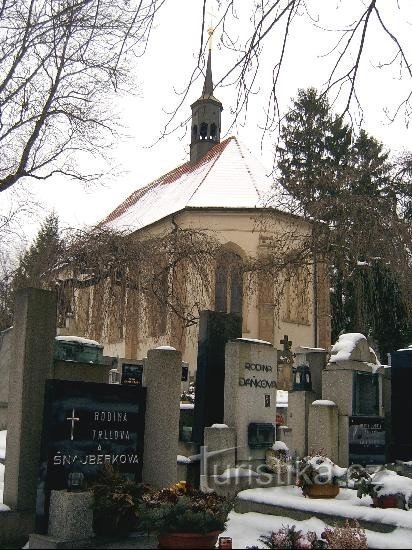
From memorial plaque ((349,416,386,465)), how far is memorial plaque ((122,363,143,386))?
5.60 meters

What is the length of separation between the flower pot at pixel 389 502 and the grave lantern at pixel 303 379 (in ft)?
16.9

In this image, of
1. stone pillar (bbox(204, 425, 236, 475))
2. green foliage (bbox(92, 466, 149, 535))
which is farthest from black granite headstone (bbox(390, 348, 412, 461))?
green foliage (bbox(92, 466, 149, 535))

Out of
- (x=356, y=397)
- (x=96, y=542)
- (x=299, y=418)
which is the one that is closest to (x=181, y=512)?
(x=96, y=542)

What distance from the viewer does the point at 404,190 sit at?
22188 mm

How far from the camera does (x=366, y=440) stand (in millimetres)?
10492

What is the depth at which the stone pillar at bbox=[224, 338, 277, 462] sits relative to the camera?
30.0ft

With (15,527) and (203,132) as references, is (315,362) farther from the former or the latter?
(203,132)

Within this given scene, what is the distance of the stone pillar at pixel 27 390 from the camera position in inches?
253

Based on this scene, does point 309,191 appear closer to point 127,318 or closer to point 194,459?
point 127,318

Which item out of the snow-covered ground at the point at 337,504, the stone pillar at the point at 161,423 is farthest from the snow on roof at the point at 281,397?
the stone pillar at the point at 161,423

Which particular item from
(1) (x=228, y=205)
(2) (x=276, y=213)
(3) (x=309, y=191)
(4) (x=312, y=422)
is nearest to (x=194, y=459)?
(4) (x=312, y=422)

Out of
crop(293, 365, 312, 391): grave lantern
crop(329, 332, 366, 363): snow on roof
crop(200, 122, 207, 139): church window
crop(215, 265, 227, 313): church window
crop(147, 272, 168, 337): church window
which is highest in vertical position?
crop(200, 122, 207, 139): church window

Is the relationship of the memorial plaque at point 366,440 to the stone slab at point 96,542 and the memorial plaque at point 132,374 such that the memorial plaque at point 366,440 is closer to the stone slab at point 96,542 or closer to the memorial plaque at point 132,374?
the stone slab at point 96,542

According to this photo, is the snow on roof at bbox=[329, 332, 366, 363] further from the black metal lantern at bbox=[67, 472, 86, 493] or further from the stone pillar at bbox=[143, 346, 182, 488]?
the black metal lantern at bbox=[67, 472, 86, 493]
